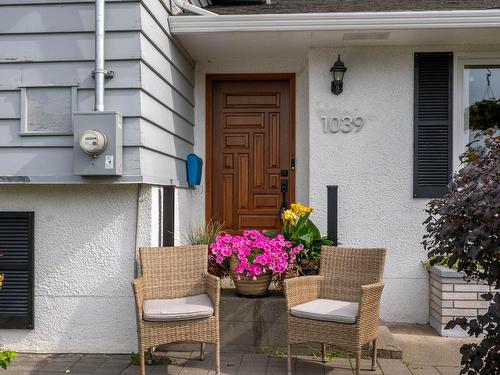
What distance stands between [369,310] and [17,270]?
255 centimetres

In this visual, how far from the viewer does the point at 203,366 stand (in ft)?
11.6

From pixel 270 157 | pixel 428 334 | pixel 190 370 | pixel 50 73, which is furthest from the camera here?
pixel 270 157

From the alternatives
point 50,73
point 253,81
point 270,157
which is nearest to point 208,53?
point 253,81

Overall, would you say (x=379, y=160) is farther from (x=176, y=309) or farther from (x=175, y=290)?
(x=176, y=309)

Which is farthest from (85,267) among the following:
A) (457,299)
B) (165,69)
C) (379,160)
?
(457,299)

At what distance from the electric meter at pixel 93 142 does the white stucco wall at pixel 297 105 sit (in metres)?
1.68

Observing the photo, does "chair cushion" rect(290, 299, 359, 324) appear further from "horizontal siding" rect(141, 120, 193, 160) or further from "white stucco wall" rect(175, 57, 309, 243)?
"white stucco wall" rect(175, 57, 309, 243)

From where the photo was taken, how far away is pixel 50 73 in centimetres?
368

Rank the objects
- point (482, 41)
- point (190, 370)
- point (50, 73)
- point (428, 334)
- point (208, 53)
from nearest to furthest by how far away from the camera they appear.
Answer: point (190, 370) < point (50, 73) < point (428, 334) < point (482, 41) < point (208, 53)

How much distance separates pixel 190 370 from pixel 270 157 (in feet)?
8.00

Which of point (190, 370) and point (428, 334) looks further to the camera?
point (428, 334)

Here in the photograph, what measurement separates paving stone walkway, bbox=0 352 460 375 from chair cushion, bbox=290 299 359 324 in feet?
1.39

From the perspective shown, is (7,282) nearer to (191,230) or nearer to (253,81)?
(191,230)

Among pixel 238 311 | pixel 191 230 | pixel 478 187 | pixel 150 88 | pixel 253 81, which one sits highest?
pixel 253 81
